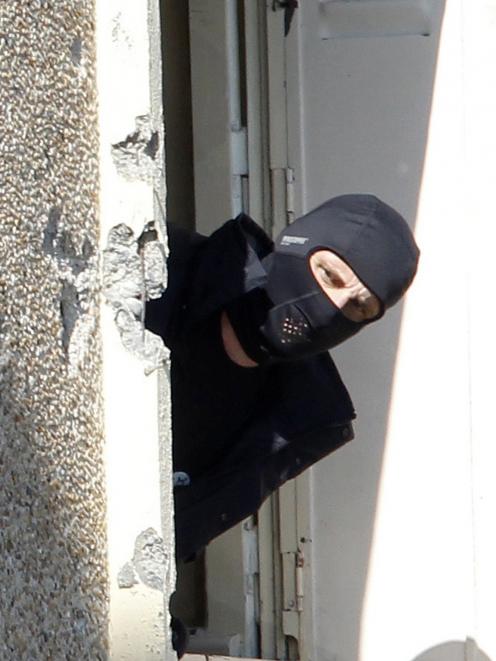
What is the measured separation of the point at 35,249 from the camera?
1.40 meters

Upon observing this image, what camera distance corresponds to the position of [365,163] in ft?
11.1

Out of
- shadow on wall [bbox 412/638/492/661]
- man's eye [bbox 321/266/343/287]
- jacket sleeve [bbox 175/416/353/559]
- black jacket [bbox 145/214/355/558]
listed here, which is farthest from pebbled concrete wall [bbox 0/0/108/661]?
shadow on wall [bbox 412/638/492/661]

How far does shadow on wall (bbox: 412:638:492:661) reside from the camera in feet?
11.0

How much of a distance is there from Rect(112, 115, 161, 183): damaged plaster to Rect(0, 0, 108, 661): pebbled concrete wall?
0.09 feet

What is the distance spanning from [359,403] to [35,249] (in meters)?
2.04

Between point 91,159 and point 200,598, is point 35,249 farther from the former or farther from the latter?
point 200,598

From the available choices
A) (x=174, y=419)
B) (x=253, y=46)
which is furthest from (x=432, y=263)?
(x=174, y=419)

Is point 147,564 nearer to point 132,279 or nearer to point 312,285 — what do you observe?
point 132,279

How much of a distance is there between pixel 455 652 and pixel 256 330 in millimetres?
1203

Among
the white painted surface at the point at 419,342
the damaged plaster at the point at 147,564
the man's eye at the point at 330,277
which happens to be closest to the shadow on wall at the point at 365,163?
the white painted surface at the point at 419,342

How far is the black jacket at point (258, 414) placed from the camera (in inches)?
99.0

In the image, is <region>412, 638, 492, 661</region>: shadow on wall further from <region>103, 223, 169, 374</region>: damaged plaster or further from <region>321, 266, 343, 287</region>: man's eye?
<region>103, 223, 169, 374</region>: damaged plaster

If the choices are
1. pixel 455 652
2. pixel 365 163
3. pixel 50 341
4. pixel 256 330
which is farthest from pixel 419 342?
pixel 50 341

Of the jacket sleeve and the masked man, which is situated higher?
the masked man
